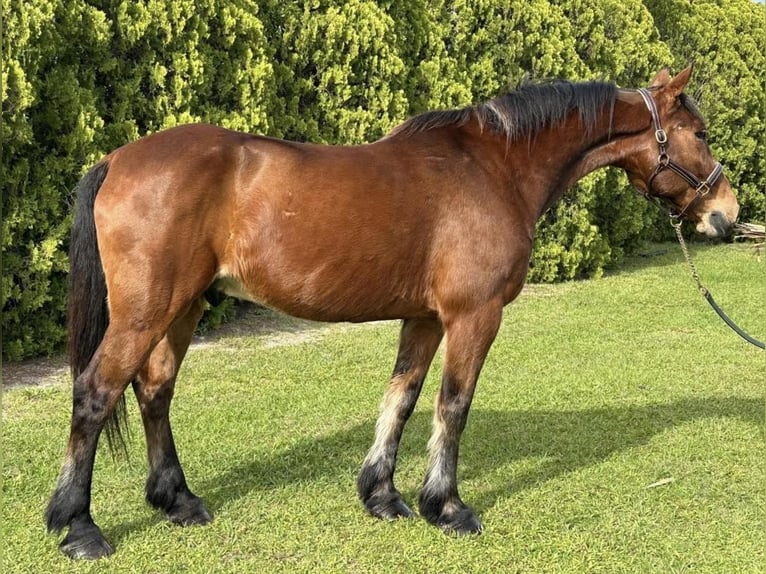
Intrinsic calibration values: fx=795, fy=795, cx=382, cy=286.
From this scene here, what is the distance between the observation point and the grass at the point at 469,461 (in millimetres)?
3555

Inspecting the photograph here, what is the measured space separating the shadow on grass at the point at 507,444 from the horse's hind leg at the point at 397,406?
8.8 inches

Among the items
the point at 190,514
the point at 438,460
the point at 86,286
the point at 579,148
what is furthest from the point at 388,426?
the point at 579,148

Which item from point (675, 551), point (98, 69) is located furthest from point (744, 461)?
point (98, 69)

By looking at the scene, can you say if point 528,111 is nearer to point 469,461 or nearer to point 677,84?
point 677,84

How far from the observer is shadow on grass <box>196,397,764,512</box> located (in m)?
4.36

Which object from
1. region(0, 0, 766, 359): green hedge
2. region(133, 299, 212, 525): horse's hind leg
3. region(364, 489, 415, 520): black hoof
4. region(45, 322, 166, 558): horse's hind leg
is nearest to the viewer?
region(45, 322, 166, 558): horse's hind leg

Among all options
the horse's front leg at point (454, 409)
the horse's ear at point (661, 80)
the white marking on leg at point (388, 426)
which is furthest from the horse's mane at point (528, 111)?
the white marking on leg at point (388, 426)

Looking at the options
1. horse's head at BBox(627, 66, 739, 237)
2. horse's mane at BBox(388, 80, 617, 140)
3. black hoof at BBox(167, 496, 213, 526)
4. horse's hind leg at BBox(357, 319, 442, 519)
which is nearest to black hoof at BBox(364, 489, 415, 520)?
horse's hind leg at BBox(357, 319, 442, 519)

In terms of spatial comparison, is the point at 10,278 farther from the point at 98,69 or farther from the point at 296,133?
the point at 296,133

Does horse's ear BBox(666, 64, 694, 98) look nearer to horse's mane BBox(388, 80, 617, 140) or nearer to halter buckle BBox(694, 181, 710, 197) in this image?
horse's mane BBox(388, 80, 617, 140)

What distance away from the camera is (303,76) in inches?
342

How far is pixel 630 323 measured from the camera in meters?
8.45

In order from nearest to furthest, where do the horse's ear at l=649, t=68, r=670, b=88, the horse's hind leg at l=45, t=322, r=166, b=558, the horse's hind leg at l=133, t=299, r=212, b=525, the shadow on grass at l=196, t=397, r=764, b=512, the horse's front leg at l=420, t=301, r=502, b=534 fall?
1. the horse's hind leg at l=45, t=322, r=166, b=558
2. the horse's front leg at l=420, t=301, r=502, b=534
3. the horse's hind leg at l=133, t=299, r=212, b=525
4. the horse's ear at l=649, t=68, r=670, b=88
5. the shadow on grass at l=196, t=397, r=764, b=512

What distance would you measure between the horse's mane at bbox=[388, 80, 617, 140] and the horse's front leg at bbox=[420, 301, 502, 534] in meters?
0.93
